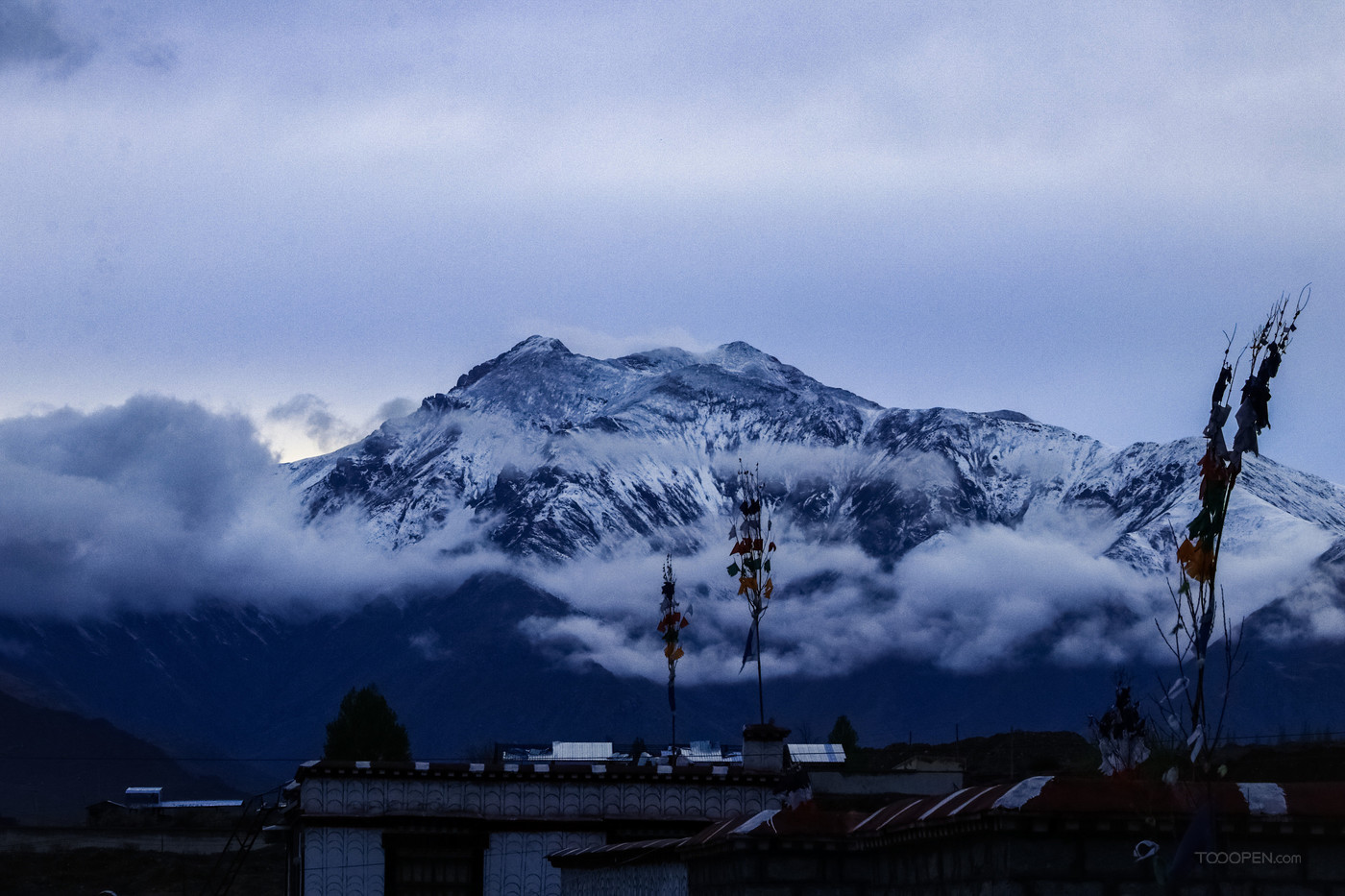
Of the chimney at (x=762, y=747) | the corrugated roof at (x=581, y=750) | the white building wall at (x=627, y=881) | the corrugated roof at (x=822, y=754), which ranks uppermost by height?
the corrugated roof at (x=581, y=750)

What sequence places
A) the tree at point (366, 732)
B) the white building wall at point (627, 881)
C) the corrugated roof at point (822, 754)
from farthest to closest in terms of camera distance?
the tree at point (366, 732), the corrugated roof at point (822, 754), the white building wall at point (627, 881)

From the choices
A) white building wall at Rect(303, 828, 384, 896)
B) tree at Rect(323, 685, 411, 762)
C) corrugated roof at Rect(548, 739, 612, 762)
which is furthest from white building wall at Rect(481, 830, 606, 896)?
tree at Rect(323, 685, 411, 762)

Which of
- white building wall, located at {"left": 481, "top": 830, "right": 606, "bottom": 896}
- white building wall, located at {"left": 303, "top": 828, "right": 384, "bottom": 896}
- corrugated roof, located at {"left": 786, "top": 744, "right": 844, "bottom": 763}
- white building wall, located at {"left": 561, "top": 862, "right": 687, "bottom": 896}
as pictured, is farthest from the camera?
corrugated roof, located at {"left": 786, "top": 744, "right": 844, "bottom": 763}

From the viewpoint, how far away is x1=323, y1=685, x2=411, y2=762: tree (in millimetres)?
142000

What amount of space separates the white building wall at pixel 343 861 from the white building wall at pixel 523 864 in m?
2.18

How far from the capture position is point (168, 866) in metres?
95.2

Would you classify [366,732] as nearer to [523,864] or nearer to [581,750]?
[581,750]

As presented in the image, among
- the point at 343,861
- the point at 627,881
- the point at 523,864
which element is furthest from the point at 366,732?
the point at 627,881

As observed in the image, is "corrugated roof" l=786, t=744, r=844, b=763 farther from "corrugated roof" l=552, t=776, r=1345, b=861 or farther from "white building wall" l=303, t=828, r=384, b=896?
"corrugated roof" l=552, t=776, r=1345, b=861

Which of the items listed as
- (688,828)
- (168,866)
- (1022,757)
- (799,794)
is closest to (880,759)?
(1022,757)

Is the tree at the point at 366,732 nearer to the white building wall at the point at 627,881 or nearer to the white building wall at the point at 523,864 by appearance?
the white building wall at the point at 523,864

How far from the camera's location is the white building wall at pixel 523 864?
3691 centimetres

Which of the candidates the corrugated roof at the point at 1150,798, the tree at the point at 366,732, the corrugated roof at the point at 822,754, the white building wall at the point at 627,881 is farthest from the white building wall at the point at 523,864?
the tree at the point at 366,732

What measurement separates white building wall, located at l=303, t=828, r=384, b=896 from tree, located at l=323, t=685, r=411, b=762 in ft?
339
